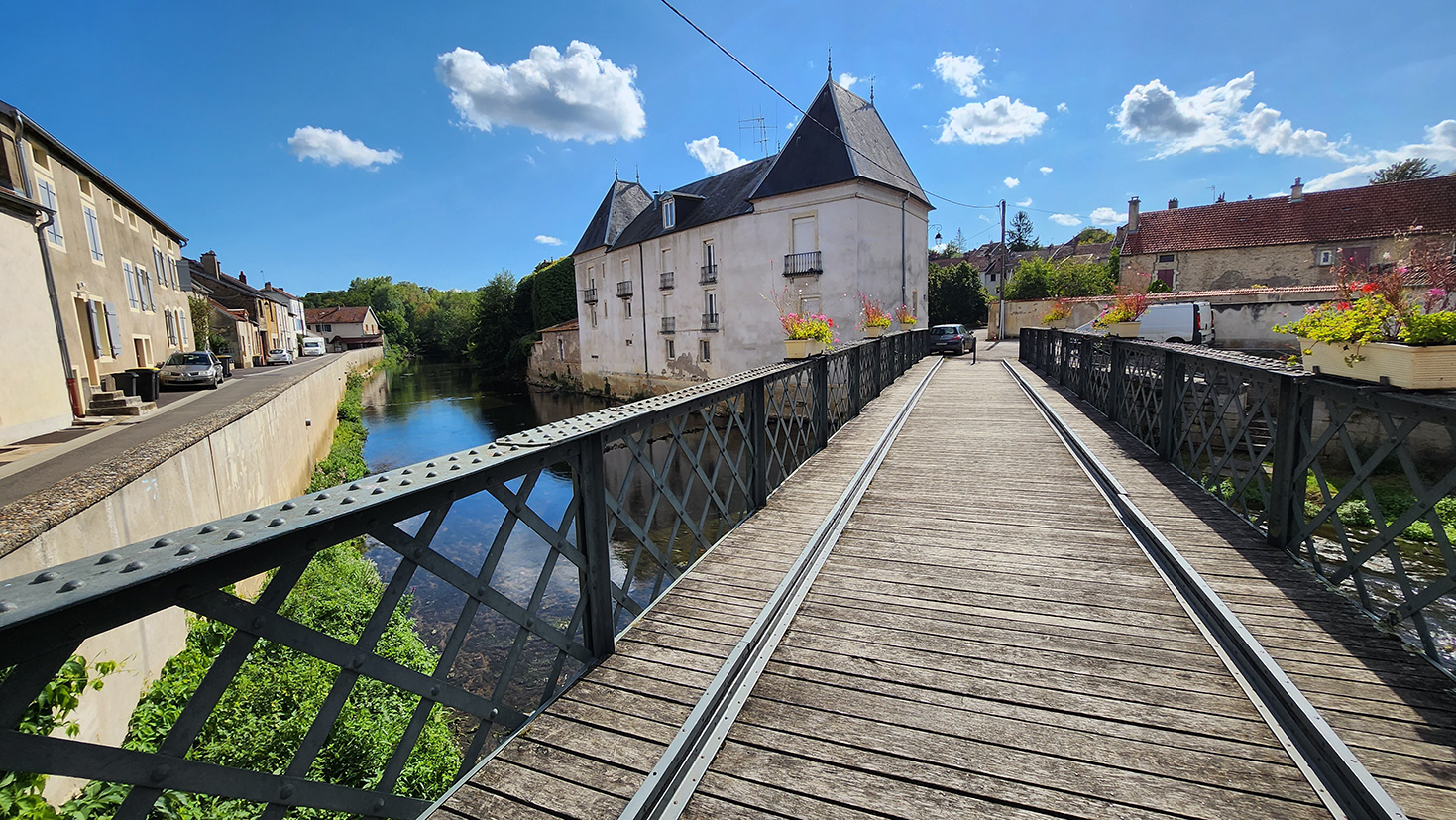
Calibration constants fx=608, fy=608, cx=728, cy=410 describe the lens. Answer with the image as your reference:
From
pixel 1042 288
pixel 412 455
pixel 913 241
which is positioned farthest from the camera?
pixel 1042 288

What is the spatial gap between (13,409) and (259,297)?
37195 millimetres

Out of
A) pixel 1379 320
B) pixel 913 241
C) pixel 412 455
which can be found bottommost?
pixel 412 455

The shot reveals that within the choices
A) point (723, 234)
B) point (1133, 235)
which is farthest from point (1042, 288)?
point (723, 234)

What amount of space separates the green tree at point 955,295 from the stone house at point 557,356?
884 inches

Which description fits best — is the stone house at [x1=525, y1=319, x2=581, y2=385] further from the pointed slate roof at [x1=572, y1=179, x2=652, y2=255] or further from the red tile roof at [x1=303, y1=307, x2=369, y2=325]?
the red tile roof at [x1=303, y1=307, x2=369, y2=325]

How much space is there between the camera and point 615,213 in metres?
34.6

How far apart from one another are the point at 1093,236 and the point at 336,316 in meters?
93.5

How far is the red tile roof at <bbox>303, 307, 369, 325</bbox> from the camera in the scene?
7525 cm

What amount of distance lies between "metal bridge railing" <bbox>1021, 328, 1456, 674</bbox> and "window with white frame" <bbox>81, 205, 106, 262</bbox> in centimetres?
2451

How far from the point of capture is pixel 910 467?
6.34 m

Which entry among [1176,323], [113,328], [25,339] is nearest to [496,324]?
[113,328]

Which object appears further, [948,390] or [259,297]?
[259,297]

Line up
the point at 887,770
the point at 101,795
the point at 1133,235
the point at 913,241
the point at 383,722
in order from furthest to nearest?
the point at 1133,235 < the point at 913,241 < the point at 383,722 < the point at 101,795 < the point at 887,770

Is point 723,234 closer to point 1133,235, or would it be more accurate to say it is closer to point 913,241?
point 913,241
